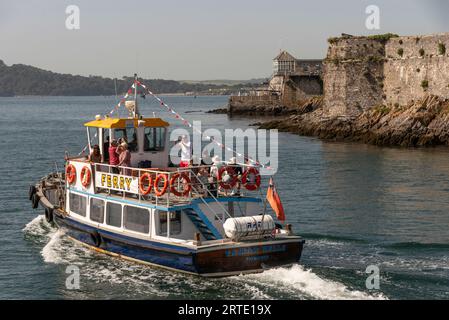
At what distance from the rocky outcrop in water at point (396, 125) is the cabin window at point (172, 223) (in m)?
34.8

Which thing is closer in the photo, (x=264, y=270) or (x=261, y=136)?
(x=264, y=270)

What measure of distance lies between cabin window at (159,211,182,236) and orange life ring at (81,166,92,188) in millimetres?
3581

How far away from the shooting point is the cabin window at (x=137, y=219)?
900 inches

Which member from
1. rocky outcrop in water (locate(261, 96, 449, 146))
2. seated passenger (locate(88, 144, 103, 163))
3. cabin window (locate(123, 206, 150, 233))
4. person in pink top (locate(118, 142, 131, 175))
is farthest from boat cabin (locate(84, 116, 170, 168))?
rocky outcrop in water (locate(261, 96, 449, 146))

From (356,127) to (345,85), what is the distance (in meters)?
4.54

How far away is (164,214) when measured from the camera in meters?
22.6

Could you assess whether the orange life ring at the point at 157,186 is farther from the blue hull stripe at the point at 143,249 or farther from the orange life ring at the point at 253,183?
the orange life ring at the point at 253,183

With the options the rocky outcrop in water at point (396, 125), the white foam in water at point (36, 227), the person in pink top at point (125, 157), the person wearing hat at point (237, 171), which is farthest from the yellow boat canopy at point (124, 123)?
the rocky outcrop in water at point (396, 125)

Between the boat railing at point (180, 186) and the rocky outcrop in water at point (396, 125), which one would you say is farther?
the rocky outcrop in water at point (396, 125)

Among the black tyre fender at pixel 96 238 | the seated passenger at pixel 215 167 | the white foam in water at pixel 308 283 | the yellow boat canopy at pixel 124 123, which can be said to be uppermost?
the yellow boat canopy at pixel 124 123

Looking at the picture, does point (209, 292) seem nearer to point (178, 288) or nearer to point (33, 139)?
point (178, 288)

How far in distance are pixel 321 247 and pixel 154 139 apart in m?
6.32

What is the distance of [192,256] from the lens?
21.1m
